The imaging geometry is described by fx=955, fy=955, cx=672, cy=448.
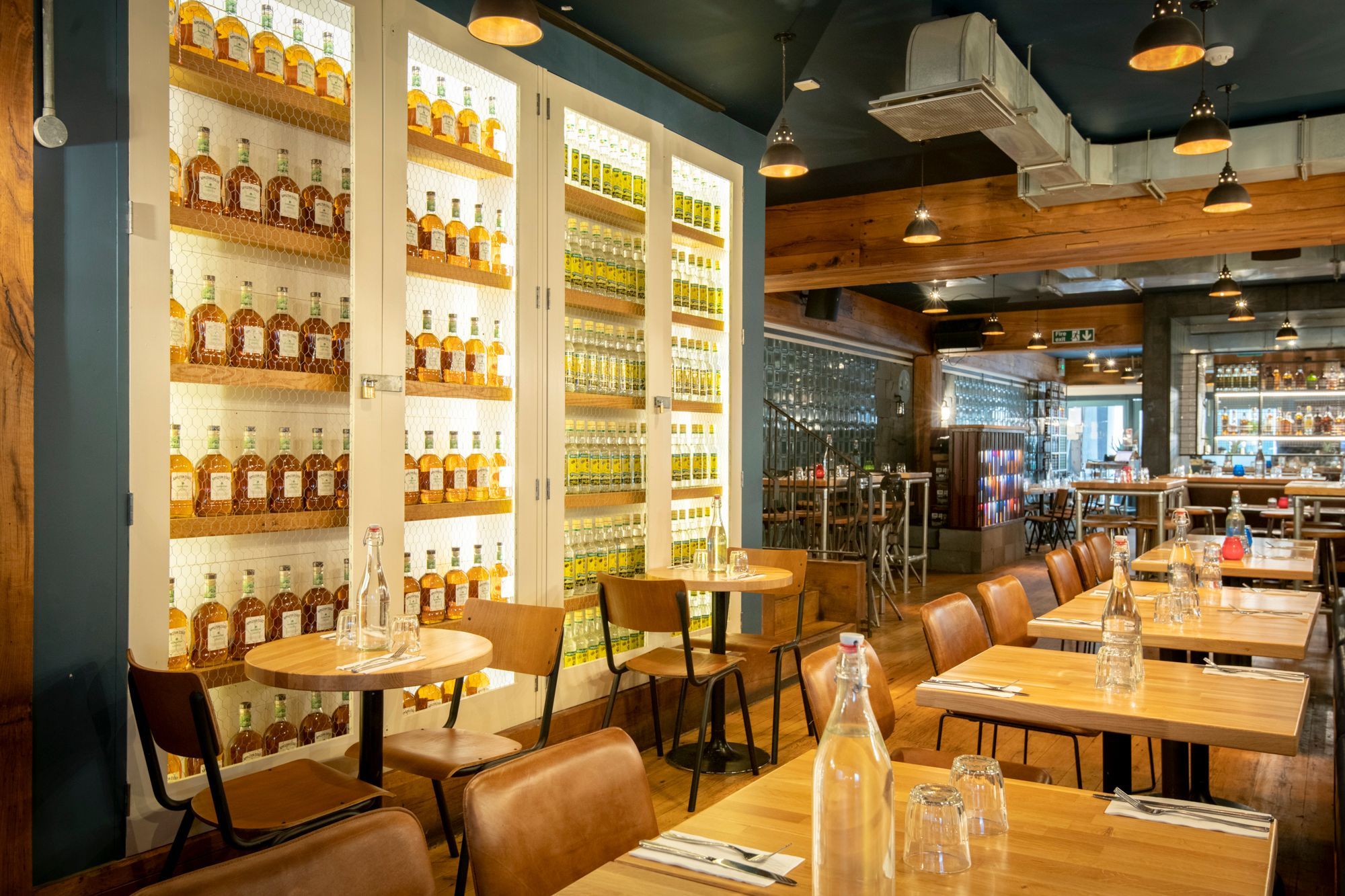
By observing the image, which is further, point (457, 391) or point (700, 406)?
point (700, 406)

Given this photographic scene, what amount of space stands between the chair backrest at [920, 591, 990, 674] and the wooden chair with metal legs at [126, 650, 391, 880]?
170 cm

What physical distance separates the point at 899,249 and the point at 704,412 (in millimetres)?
3473

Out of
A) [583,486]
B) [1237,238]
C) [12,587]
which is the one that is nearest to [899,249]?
[1237,238]

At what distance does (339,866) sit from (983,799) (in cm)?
93

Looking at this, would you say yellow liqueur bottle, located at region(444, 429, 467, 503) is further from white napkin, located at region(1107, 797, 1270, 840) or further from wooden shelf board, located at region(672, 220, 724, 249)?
white napkin, located at region(1107, 797, 1270, 840)

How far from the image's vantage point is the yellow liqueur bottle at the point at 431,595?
12.1ft

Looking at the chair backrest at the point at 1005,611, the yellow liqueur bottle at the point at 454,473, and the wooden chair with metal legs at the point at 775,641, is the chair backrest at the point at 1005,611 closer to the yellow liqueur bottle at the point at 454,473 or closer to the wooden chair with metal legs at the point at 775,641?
the wooden chair with metal legs at the point at 775,641

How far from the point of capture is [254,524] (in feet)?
10.0

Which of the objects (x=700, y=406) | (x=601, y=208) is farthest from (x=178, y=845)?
(x=700, y=406)

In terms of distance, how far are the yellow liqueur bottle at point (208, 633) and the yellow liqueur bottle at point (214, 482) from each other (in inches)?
8.9

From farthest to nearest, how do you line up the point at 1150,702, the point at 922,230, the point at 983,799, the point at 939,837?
the point at 922,230, the point at 1150,702, the point at 983,799, the point at 939,837

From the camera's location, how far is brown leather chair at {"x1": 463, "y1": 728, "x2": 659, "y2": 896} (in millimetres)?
1418

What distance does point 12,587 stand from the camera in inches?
92.0

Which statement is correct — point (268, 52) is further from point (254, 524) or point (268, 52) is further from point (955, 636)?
point (955, 636)
